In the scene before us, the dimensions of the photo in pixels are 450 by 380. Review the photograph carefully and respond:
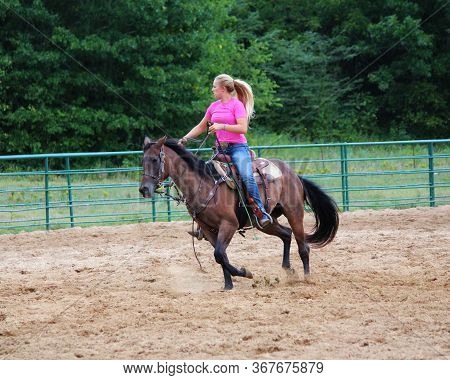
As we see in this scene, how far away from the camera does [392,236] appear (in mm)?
12258

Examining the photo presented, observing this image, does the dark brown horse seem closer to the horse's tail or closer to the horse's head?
the horse's head

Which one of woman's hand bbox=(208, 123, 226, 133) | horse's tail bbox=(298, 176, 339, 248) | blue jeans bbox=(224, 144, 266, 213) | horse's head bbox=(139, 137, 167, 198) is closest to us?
horse's head bbox=(139, 137, 167, 198)

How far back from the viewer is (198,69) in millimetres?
24281

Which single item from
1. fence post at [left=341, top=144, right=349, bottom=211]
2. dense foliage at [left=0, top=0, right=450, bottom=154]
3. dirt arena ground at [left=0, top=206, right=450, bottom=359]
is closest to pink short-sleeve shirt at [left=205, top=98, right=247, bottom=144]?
dirt arena ground at [left=0, top=206, right=450, bottom=359]

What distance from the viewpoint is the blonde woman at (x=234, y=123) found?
27.2 feet

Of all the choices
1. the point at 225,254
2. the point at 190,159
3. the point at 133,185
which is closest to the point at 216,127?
the point at 190,159

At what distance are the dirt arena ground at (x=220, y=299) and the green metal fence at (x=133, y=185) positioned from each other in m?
1.51

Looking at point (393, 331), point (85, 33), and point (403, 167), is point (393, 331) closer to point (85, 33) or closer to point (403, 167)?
point (403, 167)

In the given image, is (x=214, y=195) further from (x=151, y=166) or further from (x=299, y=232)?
(x=299, y=232)

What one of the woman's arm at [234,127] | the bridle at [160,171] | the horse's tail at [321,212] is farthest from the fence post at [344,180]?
the bridle at [160,171]

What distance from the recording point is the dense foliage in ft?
73.0

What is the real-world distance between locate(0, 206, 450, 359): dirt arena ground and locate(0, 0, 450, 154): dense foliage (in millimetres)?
9932

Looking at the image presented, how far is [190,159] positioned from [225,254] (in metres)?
1.04

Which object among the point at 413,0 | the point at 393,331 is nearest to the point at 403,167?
the point at 413,0
